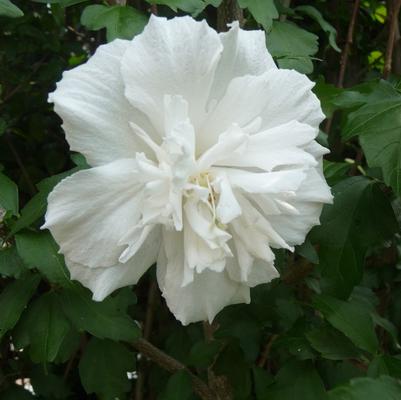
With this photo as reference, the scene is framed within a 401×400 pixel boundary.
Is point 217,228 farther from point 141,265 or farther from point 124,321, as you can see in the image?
point 124,321

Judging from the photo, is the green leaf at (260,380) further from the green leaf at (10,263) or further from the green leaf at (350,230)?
the green leaf at (10,263)

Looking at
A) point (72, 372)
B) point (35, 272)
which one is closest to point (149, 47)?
point (35, 272)

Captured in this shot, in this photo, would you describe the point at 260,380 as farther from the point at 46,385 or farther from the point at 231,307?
the point at 46,385

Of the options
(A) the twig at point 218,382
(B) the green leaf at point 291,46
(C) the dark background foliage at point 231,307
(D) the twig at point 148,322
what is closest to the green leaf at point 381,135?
(C) the dark background foliage at point 231,307

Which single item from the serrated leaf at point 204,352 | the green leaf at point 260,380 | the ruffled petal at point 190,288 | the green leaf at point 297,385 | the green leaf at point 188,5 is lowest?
the green leaf at point 260,380

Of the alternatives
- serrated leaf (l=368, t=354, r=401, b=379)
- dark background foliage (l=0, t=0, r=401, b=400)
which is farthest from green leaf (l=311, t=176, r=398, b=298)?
serrated leaf (l=368, t=354, r=401, b=379)
